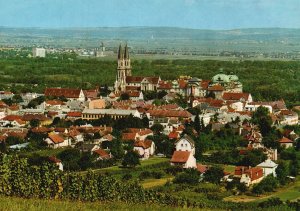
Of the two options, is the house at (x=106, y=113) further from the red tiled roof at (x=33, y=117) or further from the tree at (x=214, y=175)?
the tree at (x=214, y=175)

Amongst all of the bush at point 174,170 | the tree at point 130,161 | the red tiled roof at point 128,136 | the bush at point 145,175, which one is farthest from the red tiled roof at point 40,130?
the bush at point 145,175

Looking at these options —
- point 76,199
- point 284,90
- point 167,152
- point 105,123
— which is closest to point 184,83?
point 284,90

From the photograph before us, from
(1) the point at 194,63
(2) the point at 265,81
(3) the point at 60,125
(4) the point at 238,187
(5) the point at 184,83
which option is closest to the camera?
(4) the point at 238,187

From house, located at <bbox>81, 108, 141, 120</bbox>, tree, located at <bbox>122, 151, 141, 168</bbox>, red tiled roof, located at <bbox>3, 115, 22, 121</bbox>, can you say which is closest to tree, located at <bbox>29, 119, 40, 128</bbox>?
red tiled roof, located at <bbox>3, 115, 22, 121</bbox>

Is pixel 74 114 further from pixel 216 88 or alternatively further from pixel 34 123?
pixel 216 88

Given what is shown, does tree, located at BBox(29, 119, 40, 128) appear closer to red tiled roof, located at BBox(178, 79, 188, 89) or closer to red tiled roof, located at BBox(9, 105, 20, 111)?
red tiled roof, located at BBox(9, 105, 20, 111)

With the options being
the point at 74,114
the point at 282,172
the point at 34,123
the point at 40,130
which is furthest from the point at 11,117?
the point at 282,172

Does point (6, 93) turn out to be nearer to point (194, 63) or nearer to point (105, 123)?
point (105, 123)
